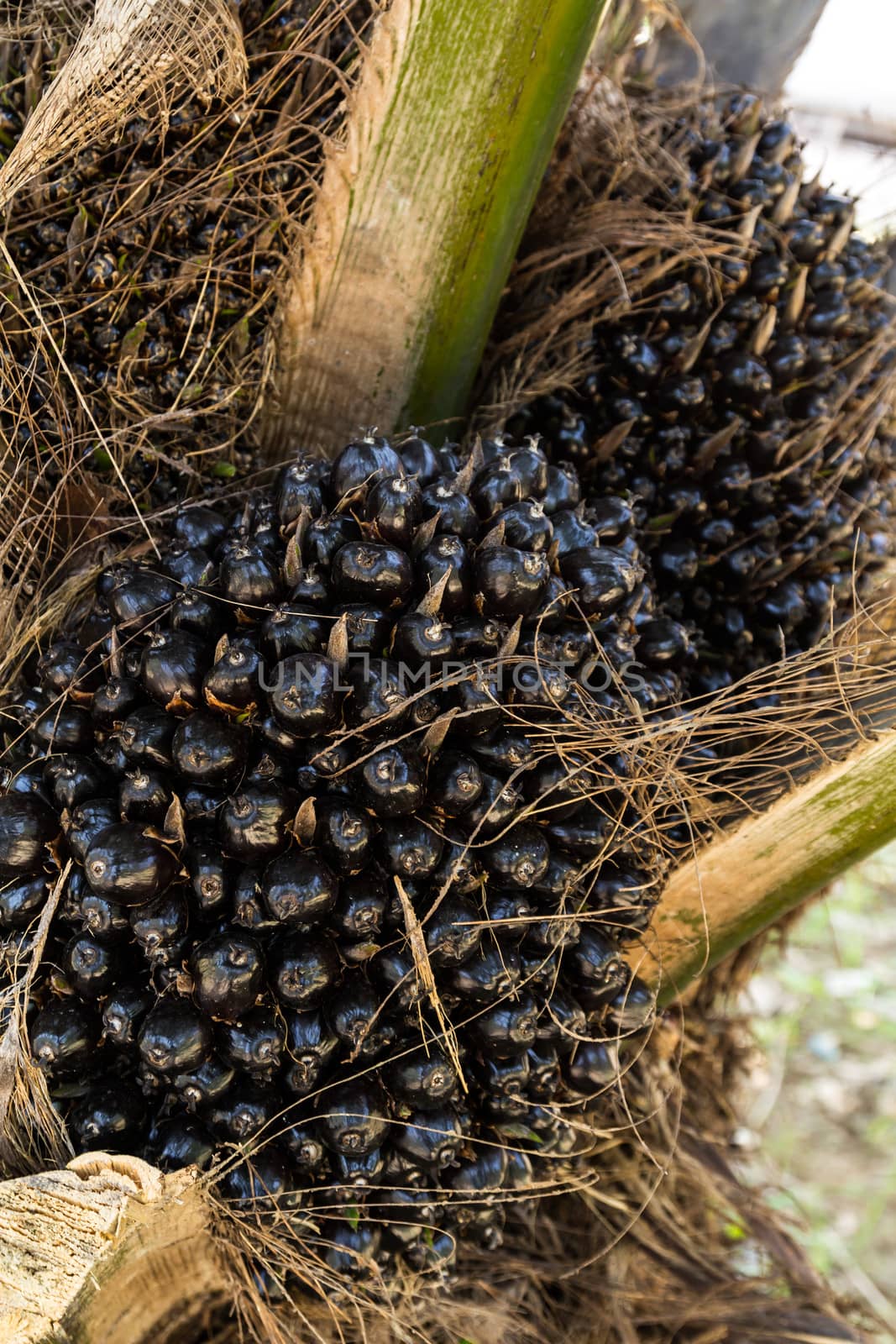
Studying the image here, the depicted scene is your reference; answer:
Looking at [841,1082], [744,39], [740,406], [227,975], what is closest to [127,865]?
[227,975]

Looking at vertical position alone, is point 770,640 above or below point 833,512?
below

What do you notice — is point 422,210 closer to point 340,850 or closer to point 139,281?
point 139,281

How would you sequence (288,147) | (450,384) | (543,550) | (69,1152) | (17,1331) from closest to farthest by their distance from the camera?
1. (17,1331)
2. (69,1152)
3. (543,550)
4. (288,147)
5. (450,384)

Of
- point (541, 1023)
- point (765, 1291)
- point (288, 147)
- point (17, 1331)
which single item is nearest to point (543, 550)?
point (541, 1023)

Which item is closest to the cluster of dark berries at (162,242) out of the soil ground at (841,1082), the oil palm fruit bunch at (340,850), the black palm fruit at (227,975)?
the oil palm fruit bunch at (340,850)

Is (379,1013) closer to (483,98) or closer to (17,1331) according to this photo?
(17,1331)

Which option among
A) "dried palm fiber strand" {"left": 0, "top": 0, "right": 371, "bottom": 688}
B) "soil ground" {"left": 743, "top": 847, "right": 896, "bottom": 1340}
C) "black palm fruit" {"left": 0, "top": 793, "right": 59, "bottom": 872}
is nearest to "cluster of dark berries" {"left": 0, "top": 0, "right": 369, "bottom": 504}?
"dried palm fiber strand" {"left": 0, "top": 0, "right": 371, "bottom": 688}
